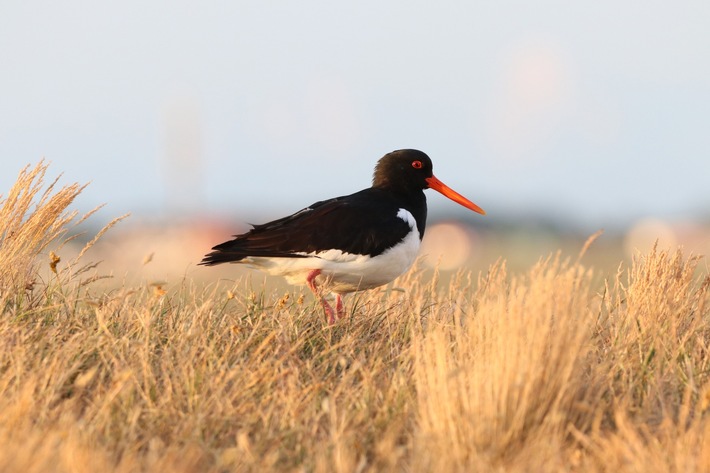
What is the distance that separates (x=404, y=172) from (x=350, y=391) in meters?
3.70

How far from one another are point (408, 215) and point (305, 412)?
3266mm

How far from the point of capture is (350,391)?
5000mm

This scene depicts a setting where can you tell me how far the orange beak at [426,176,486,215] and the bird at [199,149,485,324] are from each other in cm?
85

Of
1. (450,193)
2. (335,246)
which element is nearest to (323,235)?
(335,246)

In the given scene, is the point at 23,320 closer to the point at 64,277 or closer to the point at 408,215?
the point at 64,277

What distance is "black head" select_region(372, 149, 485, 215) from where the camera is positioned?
838 centimetres

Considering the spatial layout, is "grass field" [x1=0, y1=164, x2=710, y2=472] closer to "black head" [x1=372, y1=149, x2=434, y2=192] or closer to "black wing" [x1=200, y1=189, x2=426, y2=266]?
"black wing" [x1=200, y1=189, x2=426, y2=266]

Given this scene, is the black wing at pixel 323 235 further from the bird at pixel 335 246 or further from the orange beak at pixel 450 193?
the orange beak at pixel 450 193

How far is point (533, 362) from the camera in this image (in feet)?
15.0

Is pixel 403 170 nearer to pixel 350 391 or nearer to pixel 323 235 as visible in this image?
pixel 323 235

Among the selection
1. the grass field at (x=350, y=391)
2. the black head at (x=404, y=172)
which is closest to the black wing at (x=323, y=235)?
the black head at (x=404, y=172)

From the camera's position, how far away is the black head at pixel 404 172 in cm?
838

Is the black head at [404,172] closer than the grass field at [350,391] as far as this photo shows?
No

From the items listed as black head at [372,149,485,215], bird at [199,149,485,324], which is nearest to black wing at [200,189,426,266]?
bird at [199,149,485,324]
